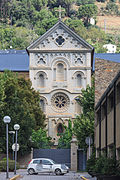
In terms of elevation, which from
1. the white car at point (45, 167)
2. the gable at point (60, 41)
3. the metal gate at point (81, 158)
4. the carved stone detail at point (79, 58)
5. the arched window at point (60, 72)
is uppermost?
the gable at point (60, 41)

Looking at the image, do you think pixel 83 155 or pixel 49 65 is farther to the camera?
pixel 49 65

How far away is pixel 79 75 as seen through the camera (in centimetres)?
8744

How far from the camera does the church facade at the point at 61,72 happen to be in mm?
86750

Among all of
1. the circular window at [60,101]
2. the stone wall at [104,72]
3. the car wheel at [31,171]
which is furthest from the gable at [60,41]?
the stone wall at [104,72]

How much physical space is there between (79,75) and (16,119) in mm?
24108

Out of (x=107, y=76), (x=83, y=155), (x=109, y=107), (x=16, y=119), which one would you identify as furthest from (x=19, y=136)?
(x=109, y=107)

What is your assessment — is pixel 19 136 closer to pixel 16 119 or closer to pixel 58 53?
pixel 16 119

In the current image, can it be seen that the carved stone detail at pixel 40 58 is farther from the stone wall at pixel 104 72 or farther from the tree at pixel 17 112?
the stone wall at pixel 104 72

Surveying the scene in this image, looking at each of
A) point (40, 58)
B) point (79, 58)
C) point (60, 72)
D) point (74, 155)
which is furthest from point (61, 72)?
point (74, 155)

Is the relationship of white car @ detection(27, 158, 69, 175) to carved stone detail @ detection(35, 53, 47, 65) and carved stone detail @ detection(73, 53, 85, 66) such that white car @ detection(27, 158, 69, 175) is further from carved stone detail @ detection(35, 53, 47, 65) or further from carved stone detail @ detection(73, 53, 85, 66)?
carved stone detail @ detection(35, 53, 47, 65)

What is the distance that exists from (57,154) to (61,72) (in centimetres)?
2474

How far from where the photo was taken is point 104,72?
43812 millimetres

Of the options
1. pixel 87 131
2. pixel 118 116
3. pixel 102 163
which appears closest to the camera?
pixel 118 116

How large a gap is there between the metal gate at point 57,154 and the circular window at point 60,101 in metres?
22.3
